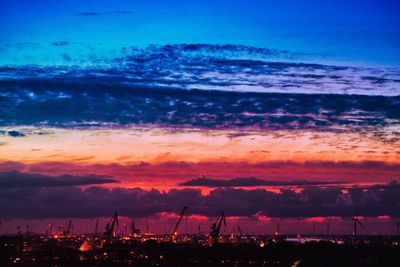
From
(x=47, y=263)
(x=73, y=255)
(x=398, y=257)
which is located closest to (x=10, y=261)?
(x=47, y=263)

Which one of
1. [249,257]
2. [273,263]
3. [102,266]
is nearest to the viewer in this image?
[102,266]

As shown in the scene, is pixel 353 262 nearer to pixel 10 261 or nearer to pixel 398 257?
pixel 398 257

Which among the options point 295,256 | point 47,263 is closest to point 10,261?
point 47,263

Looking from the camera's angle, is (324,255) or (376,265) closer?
(376,265)

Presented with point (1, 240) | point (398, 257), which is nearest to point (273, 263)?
point (398, 257)

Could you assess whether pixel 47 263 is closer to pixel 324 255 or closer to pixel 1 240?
pixel 1 240

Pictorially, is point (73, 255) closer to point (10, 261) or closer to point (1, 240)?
point (1, 240)

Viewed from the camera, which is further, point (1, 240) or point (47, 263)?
point (1, 240)

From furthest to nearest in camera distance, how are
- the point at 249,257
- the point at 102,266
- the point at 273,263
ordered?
the point at 249,257, the point at 273,263, the point at 102,266
